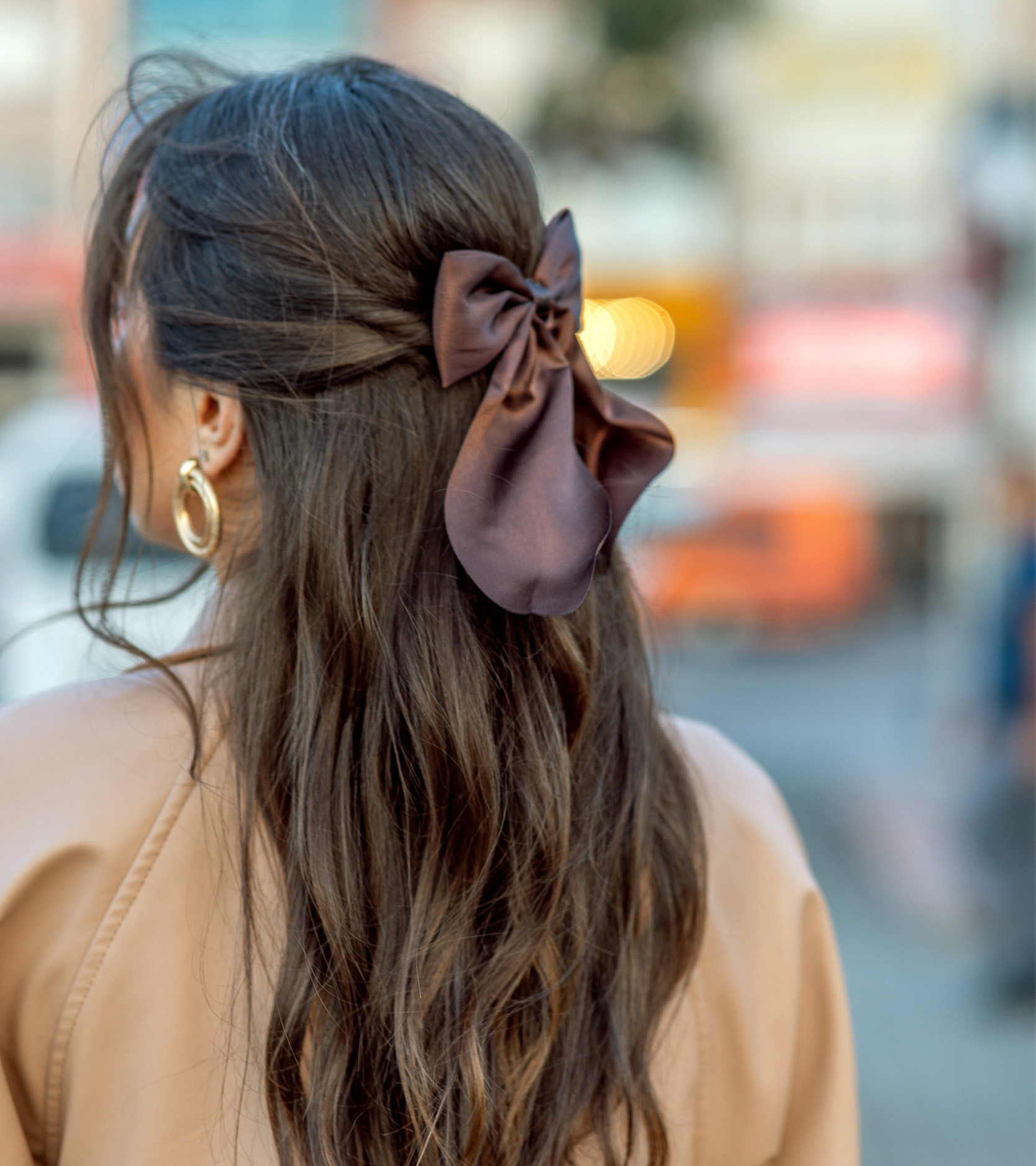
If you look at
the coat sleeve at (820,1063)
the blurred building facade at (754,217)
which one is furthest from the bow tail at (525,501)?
the blurred building facade at (754,217)

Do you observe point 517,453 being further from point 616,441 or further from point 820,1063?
point 820,1063

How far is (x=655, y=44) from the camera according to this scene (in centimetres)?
1195

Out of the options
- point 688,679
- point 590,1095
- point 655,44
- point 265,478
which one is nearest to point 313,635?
point 265,478

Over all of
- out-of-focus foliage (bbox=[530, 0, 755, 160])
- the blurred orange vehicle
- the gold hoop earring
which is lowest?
the blurred orange vehicle

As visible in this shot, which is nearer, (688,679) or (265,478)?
(265,478)

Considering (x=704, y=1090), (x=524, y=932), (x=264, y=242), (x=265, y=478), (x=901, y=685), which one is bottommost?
(x=901, y=685)

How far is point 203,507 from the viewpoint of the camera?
1079 millimetres

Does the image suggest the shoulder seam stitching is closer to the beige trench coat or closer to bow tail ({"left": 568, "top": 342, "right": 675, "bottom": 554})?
the beige trench coat

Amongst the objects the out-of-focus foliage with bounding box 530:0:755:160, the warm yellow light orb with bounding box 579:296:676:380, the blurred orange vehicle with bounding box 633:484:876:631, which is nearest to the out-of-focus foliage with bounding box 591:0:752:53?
the out-of-focus foliage with bounding box 530:0:755:160

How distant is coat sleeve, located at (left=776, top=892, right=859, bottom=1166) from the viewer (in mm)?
1179

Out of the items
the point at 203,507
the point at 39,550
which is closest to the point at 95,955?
the point at 203,507

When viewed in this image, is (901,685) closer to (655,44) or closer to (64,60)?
(655,44)

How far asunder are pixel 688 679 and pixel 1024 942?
6.01 m

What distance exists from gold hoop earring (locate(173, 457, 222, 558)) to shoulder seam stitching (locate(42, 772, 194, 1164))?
209 millimetres
